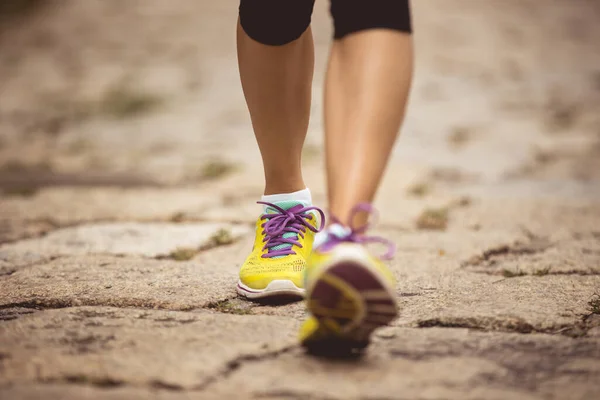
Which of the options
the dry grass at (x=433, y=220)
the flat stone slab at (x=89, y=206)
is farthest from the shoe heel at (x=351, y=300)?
the flat stone slab at (x=89, y=206)

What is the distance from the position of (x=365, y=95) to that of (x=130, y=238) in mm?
1259

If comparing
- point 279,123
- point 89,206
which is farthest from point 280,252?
point 89,206

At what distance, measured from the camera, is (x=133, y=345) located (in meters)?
1.06

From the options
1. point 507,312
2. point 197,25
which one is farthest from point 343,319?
point 197,25

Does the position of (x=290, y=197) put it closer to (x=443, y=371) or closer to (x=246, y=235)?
(x=443, y=371)

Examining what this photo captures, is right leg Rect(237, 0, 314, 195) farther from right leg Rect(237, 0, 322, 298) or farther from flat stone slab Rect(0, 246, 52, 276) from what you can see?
flat stone slab Rect(0, 246, 52, 276)

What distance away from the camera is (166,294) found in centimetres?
139

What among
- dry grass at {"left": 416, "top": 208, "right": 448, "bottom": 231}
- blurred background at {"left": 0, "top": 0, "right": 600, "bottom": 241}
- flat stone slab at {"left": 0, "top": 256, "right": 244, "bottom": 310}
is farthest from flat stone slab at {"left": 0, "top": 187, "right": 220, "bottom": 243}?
dry grass at {"left": 416, "top": 208, "right": 448, "bottom": 231}

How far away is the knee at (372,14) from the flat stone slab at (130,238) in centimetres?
106

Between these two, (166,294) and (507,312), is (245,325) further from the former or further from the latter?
(507,312)

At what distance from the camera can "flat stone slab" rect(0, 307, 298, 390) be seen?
3.08 ft

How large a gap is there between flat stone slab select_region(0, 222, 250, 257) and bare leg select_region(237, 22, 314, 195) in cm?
64

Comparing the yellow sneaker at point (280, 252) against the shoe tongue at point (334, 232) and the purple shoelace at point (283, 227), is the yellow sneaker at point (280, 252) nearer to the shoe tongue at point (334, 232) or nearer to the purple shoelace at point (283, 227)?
the purple shoelace at point (283, 227)

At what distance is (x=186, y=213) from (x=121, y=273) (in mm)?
968
